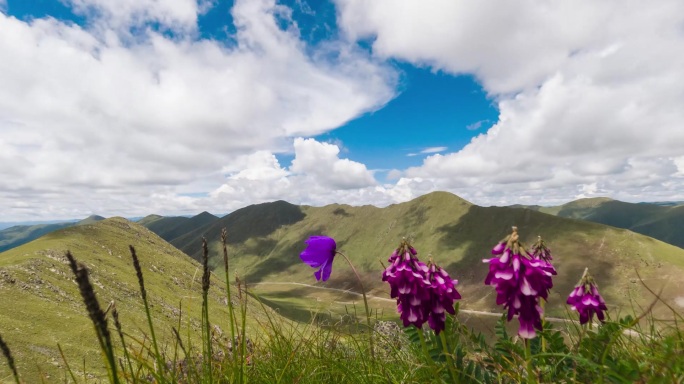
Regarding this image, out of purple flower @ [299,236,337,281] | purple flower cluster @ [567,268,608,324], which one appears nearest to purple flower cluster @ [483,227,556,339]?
purple flower cluster @ [567,268,608,324]

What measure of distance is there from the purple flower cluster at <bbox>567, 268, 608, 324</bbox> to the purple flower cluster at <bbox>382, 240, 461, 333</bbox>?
2.11 metres

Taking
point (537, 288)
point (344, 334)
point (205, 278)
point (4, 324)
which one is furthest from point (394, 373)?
point (4, 324)

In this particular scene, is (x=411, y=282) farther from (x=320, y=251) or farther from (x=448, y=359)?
(x=320, y=251)

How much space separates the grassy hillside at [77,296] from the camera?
4516 cm

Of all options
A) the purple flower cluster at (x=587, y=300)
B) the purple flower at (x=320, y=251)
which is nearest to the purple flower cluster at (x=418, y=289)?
the purple flower at (x=320, y=251)

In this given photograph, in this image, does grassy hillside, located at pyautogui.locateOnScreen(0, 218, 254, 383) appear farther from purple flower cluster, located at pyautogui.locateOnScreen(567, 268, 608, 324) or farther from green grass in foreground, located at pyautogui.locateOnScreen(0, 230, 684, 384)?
purple flower cluster, located at pyautogui.locateOnScreen(567, 268, 608, 324)

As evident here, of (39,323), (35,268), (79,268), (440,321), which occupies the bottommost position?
(39,323)

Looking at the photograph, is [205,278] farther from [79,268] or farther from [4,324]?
[4,324]

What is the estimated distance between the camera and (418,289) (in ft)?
13.6

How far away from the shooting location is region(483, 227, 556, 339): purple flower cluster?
3.47 metres

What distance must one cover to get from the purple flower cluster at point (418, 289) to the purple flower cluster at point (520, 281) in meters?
0.59

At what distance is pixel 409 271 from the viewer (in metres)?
4.05

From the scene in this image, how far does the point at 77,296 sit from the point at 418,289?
3562 inches

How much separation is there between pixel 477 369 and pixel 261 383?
2.92 m
